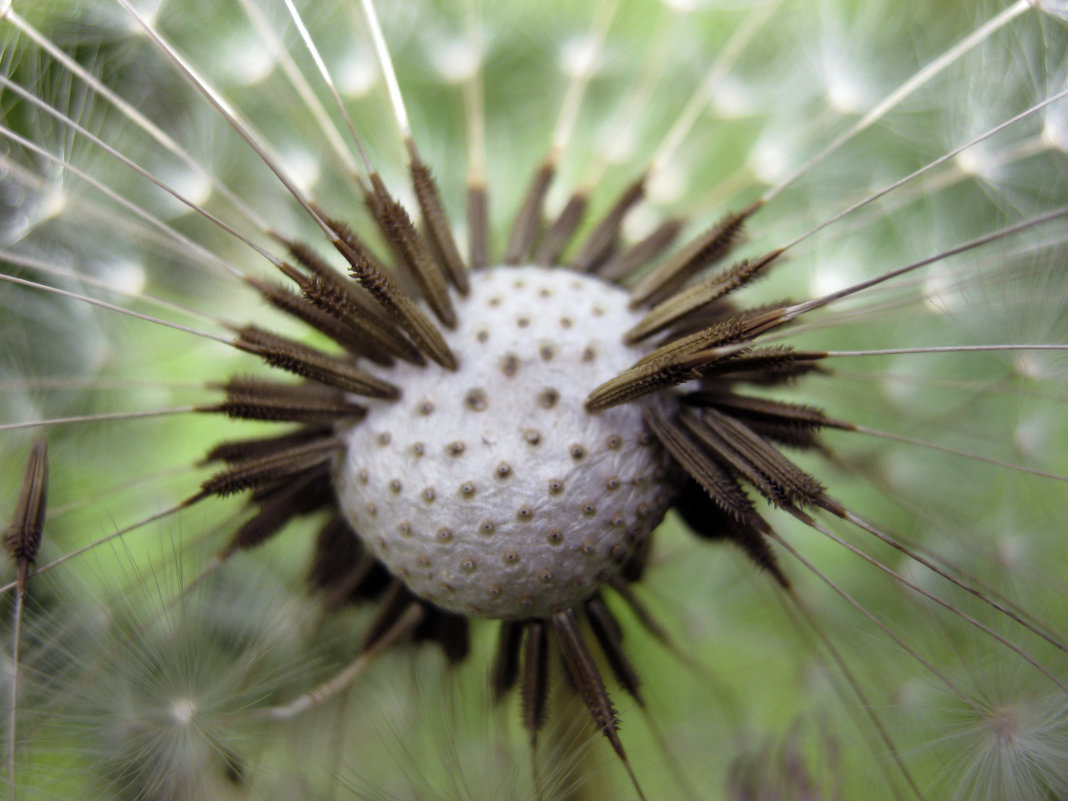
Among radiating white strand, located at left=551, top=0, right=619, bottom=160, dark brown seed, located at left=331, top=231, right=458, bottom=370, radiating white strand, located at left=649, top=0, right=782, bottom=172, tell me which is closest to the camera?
dark brown seed, located at left=331, top=231, right=458, bottom=370

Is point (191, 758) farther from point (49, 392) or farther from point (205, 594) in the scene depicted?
point (49, 392)

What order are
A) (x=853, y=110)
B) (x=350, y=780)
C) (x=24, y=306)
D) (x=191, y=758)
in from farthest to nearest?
(x=853, y=110), (x=24, y=306), (x=350, y=780), (x=191, y=758)

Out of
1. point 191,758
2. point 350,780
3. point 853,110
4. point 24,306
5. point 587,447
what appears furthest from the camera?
point 853,110

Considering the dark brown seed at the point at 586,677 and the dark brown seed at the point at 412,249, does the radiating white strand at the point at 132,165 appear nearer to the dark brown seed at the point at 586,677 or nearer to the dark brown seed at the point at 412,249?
the dark brown seed at the point at 412,249

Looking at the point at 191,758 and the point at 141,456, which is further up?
the point at 141,456

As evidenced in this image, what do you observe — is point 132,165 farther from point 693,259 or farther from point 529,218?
point 693,259

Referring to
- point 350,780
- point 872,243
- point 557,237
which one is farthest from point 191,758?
point 872,243

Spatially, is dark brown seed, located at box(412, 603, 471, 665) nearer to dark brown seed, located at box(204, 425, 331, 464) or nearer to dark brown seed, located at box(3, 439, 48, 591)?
dark brown seed, located at box(204, 425, 331, 464)

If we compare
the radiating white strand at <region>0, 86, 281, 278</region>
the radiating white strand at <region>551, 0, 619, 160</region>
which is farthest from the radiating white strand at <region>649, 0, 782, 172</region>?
the radiating white strand at <region>0, 86, 281, 278</region>
